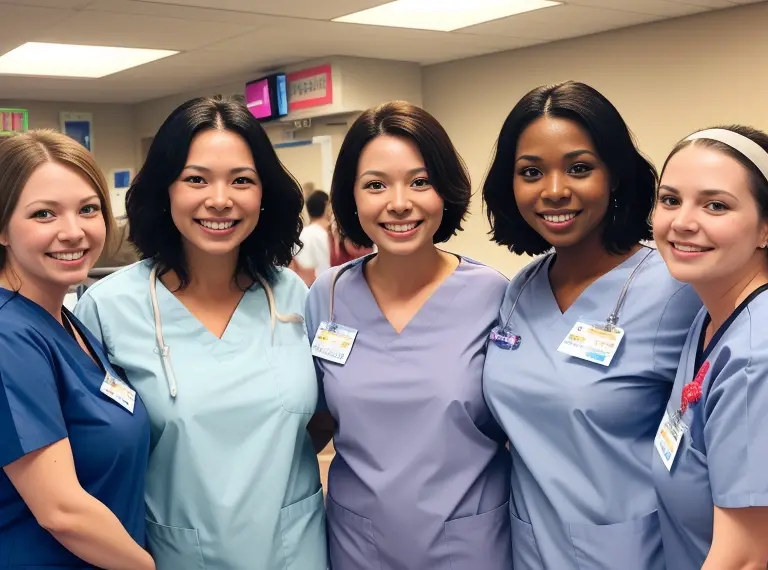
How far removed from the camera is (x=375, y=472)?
152 centimetres

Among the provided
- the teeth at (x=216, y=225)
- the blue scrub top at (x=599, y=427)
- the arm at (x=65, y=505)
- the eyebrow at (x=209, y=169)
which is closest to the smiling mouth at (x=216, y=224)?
the teeth at (x=216, y=225)

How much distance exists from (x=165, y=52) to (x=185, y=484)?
4554 mm

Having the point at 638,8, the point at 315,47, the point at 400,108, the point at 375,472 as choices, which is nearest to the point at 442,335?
the point at 375,472

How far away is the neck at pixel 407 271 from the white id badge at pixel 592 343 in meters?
0.36

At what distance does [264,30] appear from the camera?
473cm

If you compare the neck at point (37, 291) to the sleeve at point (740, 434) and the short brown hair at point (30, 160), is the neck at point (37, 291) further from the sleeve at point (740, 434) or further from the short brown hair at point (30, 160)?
the sleeve at point (740, 434)

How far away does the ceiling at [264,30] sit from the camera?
412 centimetres

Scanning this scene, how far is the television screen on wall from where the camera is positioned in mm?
6188

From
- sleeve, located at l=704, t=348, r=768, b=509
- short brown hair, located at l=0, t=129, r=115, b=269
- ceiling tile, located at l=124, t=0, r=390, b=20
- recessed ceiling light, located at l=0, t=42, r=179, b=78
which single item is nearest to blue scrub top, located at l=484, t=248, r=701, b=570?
sleeve, located at l=704, t=348, r=768, b=509

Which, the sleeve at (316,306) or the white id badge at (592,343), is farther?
the sleeve at (316,306)

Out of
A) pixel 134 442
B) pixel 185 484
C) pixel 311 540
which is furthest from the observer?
pixel 311 540

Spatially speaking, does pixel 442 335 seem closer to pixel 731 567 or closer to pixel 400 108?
pixel 400 108

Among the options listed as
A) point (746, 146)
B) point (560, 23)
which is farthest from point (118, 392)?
point (560, 23)

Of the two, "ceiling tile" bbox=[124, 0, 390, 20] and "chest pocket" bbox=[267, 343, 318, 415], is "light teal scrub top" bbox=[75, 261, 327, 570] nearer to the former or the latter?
"chest pocket" bbox=[267, 343, 318, 415]
